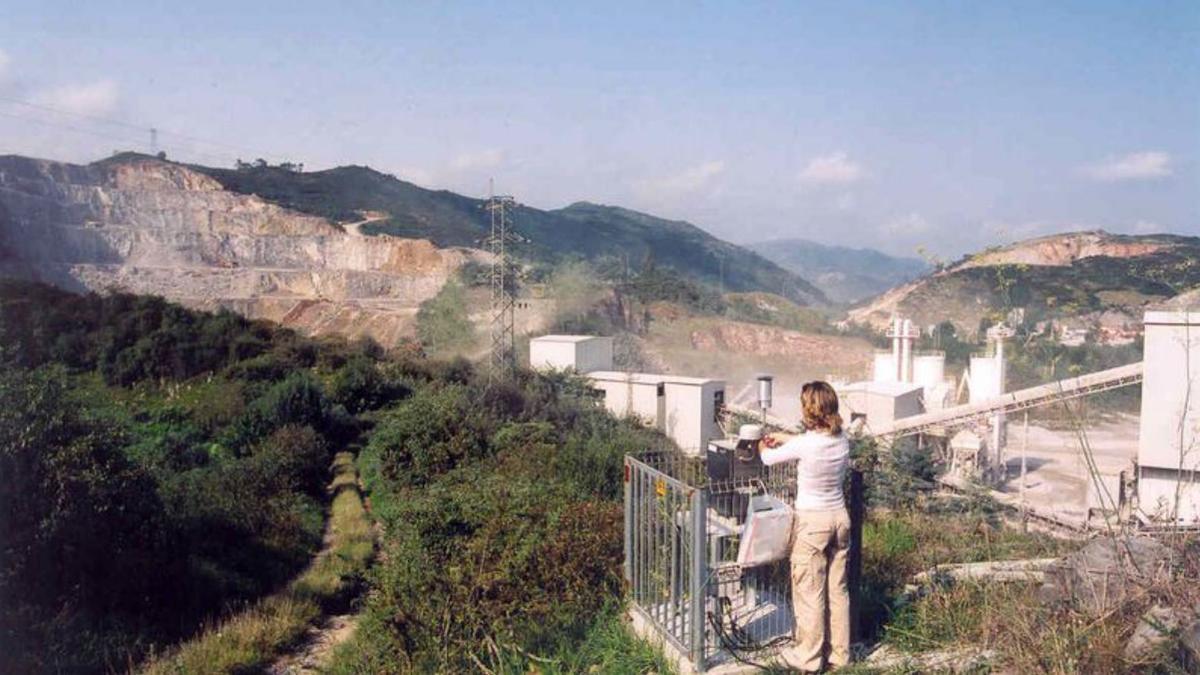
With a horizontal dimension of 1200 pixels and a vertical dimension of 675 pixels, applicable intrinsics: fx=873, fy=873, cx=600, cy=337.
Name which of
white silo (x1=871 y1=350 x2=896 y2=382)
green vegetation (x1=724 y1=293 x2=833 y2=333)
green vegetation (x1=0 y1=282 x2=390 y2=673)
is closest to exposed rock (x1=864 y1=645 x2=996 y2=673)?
green vegetation (x1=0 y1=282 x2=390 y2=673)

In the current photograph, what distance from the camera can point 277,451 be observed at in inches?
605

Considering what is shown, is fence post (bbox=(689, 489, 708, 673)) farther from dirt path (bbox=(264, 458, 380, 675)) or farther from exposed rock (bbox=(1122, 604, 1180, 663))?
dirt path (bbox=(264, 458, 380, 675))

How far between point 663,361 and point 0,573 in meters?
40.8

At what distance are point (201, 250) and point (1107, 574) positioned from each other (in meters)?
60.5

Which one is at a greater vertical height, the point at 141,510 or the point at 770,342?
the point at 141,510

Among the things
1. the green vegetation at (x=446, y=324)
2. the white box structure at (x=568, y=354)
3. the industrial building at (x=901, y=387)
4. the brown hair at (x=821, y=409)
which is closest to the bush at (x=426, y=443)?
the industrial building at (x=901, y=387)

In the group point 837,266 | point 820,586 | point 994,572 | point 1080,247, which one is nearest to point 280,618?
point 820,586

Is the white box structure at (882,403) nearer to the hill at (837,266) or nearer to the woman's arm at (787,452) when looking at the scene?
the woman's arm at (787,452)

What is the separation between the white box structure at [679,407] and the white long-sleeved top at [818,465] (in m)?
20.5

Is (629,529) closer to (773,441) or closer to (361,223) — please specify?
(773,441)

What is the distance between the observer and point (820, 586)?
4203mm

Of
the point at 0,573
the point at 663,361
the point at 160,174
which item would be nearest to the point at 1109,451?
the point at 663,361

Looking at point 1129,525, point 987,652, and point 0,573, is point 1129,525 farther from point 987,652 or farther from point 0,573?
point 0,573

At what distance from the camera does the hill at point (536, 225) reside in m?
70.1
